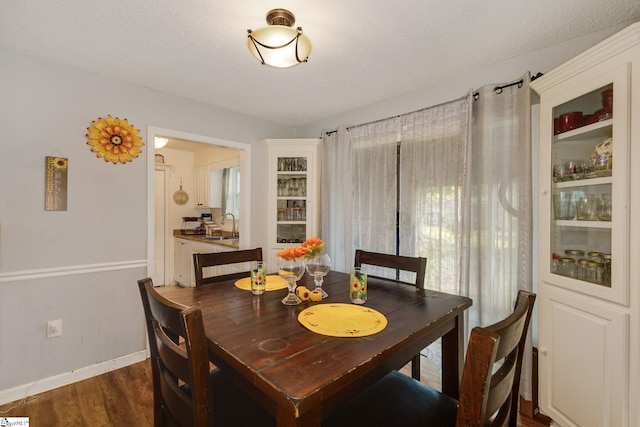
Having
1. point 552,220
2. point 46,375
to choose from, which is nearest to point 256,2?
point 552,220

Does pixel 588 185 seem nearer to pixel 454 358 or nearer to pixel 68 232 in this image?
pixel 454 358

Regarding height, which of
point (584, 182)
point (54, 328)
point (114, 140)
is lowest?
point (54, 328)

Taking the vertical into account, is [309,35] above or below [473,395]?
above

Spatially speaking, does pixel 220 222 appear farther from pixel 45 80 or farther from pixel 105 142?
pixel 45 80

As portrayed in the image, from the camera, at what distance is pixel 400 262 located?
1812 millimetres

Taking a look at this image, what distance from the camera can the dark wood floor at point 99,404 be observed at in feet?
5.69

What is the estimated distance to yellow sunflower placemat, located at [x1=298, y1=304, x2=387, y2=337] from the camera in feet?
3.48

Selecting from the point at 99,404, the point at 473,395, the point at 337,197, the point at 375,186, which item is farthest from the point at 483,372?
the point at 337,197

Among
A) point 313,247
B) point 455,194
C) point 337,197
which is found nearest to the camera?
point 313,247

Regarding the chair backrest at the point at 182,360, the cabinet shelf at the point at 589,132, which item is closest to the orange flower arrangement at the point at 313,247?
the chair backrest at the point at 182,360

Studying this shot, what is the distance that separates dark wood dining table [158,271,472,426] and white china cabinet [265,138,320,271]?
1.67 metres

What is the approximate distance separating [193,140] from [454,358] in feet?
8.92

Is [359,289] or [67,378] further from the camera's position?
[67,378]

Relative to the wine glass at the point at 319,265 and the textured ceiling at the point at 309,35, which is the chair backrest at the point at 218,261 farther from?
the textured ceiling at the point at 309,35
